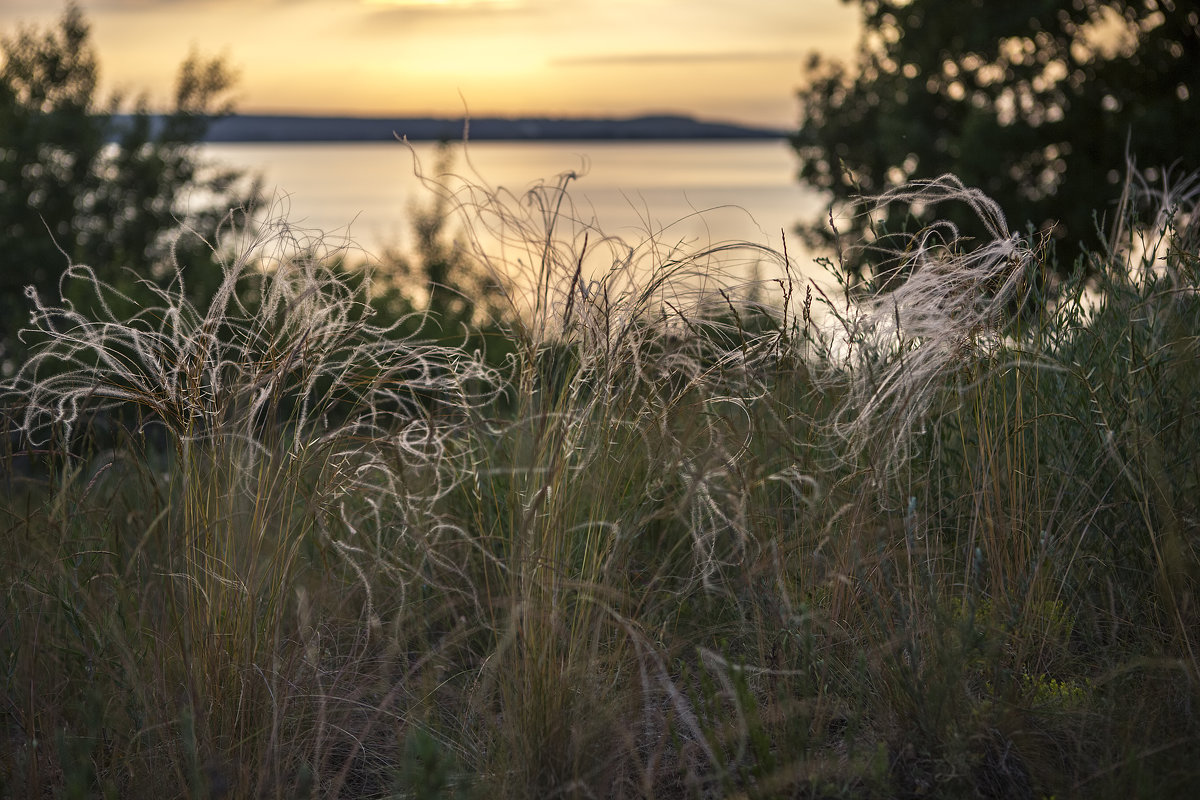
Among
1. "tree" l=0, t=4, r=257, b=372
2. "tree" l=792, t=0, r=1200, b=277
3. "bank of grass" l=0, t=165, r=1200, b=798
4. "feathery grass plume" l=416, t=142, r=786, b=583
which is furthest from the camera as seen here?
"tree" l=0, t=4, r=257, b=372

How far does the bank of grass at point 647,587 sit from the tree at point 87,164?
46.6 ft

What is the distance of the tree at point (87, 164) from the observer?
52.2ft

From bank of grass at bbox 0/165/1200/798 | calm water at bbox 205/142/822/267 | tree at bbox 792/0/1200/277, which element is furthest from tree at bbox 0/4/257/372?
bank of grass at bbox 0/165/1200/798

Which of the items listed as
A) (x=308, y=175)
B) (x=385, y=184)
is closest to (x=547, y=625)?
(x=385, y=184)

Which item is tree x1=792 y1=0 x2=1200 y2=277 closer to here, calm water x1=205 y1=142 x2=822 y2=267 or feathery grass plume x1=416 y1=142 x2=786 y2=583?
calm water x1=205 y1=142 x2=822 y2=267

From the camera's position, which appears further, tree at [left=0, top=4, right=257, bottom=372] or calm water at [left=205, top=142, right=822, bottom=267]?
tree at [left=0, top=4, right=257, bottom=372]

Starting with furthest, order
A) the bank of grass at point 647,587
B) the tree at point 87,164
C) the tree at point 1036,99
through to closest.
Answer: the tree at point 87,164, the tree at point 1036,99, the bank of grass at point 647,587

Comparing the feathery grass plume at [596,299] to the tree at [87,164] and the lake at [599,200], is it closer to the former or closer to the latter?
the lake at [599,200]

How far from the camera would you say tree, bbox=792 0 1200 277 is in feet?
41.5

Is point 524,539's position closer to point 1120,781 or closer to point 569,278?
point 569,278

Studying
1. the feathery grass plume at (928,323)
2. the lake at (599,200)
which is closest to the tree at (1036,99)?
the lake at (599,200)

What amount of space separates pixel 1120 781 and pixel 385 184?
4366 inches

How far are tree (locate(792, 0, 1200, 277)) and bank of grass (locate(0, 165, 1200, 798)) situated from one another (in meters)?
10.3

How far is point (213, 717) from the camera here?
2414 mm
